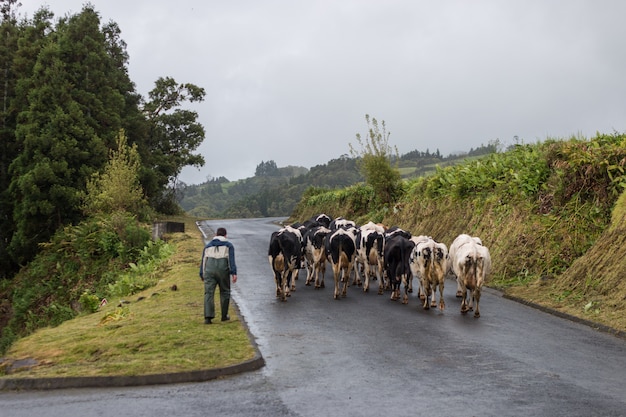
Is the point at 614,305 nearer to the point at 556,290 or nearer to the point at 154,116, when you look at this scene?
the point at 556,290

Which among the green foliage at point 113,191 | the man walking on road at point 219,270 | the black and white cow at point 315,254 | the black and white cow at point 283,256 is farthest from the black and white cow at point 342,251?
the green foliage at point 113,191

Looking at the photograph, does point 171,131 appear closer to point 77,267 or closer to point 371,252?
point 77,267

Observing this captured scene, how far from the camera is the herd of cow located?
14508 millimetres

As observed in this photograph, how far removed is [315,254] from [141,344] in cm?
819

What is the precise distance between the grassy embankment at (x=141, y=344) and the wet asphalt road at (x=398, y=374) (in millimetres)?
543

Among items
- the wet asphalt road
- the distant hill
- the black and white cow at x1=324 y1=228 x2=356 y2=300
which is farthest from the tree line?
the distant hill

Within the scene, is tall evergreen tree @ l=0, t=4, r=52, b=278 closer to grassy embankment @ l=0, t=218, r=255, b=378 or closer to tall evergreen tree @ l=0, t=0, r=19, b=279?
tall evergreen tree @ l=0, t=0, r=19, b=279

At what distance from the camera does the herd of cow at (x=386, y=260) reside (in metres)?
14.5

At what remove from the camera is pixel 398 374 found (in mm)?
9148

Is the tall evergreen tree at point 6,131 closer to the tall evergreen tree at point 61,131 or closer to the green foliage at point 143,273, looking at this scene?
the tall evergreen tree at point 61,131

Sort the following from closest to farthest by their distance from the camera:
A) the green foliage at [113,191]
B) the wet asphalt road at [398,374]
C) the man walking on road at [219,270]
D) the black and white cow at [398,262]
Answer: the wet asphalt road at [398,374]
the man walking on road at [219,270]
the black and white cow at [398,262]
the green foliage at [113,191]

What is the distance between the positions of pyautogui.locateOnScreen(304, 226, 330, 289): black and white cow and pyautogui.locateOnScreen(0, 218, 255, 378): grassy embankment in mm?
3585

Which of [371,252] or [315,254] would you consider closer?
[371,252]

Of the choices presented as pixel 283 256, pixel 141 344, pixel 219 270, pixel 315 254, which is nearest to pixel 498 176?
pixel 315 254
